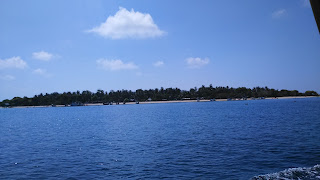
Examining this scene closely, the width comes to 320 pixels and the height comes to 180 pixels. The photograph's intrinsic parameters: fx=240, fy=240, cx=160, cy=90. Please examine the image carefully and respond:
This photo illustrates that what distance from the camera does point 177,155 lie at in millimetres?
25344

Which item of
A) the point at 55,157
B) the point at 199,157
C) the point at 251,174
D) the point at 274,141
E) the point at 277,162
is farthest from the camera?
the point at 274,141

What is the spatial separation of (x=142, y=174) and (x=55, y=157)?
12800mm

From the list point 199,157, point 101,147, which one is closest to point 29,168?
point 101,147

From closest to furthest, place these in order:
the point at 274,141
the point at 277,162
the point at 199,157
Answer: the point at 277,162
the point at 199,157
the point at 274,141

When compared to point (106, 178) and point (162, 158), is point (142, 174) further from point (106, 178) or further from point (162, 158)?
point (162, 158)

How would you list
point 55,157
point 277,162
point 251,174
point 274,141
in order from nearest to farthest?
point 251,174
point 277,162
point 55,157
point 274,141

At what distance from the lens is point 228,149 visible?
90.3ft

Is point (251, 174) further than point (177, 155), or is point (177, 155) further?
point (177, 155)

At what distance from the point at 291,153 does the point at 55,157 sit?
25.4 m

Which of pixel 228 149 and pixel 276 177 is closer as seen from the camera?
pixel 276 177

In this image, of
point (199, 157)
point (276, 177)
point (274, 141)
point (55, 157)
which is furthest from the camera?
point (274, 141)

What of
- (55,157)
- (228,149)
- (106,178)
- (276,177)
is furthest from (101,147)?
(276,177)

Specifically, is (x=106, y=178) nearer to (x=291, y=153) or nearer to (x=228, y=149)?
(x=228, y=149)

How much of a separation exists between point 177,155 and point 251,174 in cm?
876
